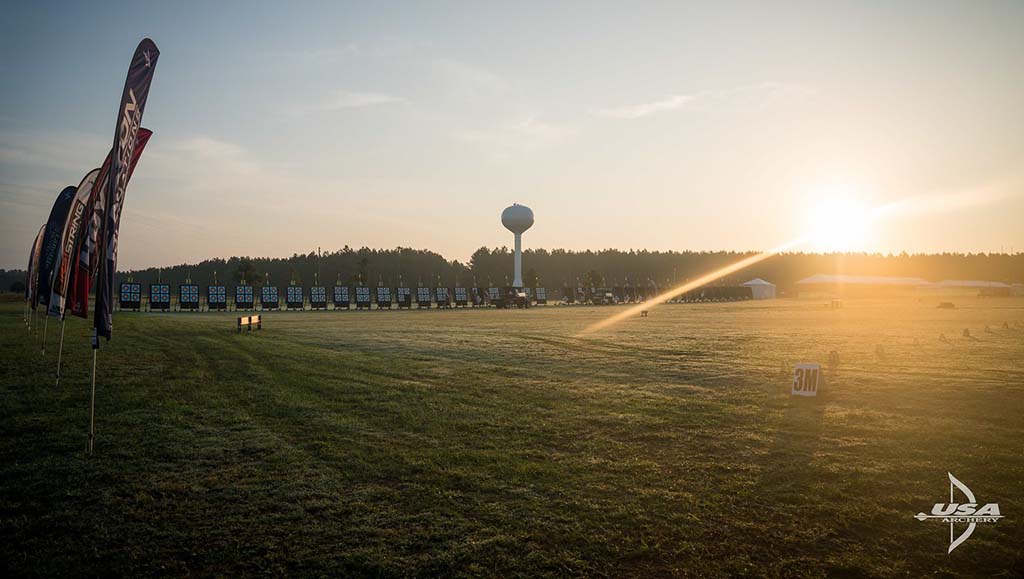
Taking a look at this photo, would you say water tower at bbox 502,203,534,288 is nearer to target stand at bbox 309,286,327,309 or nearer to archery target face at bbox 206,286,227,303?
target stand at bbox 309,286,327,309

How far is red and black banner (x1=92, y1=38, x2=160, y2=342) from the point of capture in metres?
8.02

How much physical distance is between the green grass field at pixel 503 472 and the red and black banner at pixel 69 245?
201 centimetres

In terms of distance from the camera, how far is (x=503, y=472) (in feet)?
24.1

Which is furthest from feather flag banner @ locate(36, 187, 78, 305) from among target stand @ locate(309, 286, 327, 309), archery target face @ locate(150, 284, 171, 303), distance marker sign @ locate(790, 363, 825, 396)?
target stand @ locate(309, 286, 327, 309)

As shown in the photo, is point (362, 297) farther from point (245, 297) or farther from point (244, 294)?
point (244, 294)

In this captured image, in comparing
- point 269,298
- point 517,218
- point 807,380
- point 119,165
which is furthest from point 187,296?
point 807,380

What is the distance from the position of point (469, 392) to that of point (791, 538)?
27.4ft

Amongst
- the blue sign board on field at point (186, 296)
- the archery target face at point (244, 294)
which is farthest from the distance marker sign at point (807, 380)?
the archery target face at point (244, 294)

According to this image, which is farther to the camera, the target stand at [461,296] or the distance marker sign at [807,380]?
the target stand at [461,296]

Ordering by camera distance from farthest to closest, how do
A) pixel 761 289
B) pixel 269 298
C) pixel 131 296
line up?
1. pixel 761 289
2. pixel 269 298
3. pixel 131 296

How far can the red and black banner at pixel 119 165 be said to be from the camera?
8.02m

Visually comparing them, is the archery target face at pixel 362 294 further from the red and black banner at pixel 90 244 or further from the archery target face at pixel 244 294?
the red and black banner at pixel 90 244

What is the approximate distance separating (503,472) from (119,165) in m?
6.58

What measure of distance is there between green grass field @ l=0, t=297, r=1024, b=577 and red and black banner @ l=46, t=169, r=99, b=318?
6.60 ft
